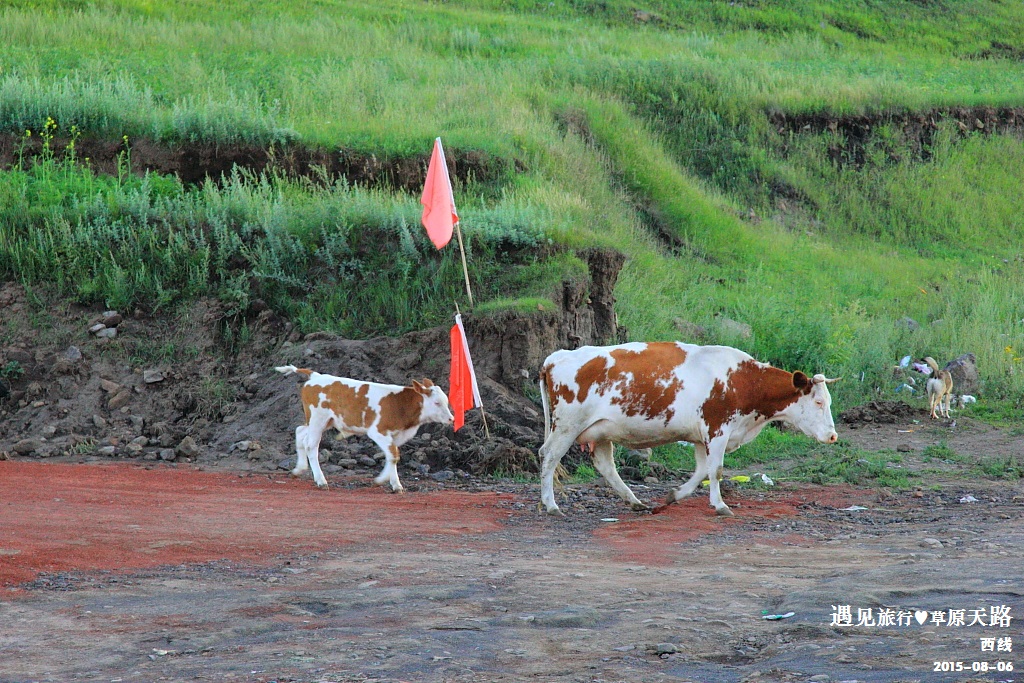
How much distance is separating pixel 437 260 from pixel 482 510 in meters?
6.25

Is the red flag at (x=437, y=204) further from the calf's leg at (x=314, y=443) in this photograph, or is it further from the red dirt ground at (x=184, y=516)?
the red dirt ground at (x=184, y=516)

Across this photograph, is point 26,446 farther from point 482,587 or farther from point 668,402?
point 482,587

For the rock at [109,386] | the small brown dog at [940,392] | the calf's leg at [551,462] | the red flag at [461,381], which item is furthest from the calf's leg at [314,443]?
the small brown dog at [940,392]

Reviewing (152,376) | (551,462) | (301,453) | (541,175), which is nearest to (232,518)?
(301,453)

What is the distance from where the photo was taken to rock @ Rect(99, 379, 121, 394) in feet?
49.3

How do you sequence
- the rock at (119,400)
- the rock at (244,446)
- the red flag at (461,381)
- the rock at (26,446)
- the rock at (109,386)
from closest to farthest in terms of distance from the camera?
the red flag at (461,381) < the rock at (244,446) < the rock at (26,446) < the rock at (119,400) < the rock at (109,386)

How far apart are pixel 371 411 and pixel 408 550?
368 cm

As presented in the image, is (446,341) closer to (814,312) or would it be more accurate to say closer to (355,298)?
(355,298)

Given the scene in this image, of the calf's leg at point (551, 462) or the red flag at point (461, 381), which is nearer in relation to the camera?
the calf's leg at point (551, 462)

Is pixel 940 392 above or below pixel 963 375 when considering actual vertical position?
above

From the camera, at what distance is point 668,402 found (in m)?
10.9

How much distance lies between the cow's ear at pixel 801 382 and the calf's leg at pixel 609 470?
75.4 inches

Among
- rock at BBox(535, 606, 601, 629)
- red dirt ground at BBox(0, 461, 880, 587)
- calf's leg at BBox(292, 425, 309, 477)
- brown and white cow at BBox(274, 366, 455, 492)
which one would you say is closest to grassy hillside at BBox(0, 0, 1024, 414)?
calf's leg at BBox(292, 425, 309, 477)

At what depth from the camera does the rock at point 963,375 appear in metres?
18.8
